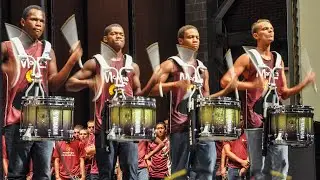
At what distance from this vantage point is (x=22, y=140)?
28.6 feet

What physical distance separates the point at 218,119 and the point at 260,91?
907mm

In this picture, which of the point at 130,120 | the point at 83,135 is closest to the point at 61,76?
the point at 130,120

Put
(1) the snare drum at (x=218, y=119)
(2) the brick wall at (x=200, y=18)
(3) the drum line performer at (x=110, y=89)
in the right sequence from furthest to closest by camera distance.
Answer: (2) the brick wall at (x=200, y=18), (1) the snare drum at (x=218, y=119), (3) the drum line performer at (x=110, y=89)

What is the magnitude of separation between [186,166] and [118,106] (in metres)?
1.14

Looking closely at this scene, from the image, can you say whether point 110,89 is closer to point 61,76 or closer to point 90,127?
point 61,76

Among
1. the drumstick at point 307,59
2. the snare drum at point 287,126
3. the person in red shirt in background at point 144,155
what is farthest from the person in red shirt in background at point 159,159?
the snare drum at point 287,126

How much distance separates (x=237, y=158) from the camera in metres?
11.4

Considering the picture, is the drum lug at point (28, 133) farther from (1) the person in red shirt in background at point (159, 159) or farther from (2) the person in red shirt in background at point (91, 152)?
(1) the person in red shirt in background at point (159, 159)

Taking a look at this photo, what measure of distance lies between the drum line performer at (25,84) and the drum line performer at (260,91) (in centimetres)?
213

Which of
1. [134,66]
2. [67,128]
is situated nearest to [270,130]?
[134,66]

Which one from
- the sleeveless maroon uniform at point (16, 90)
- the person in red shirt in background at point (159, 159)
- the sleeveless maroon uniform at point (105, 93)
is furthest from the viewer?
the person in red shirt in background at point (159, 159)

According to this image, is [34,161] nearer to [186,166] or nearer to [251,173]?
[186,166]

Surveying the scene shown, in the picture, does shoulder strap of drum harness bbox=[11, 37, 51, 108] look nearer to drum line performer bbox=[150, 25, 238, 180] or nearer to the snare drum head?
the snare drum head

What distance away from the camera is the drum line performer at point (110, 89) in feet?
30.8
